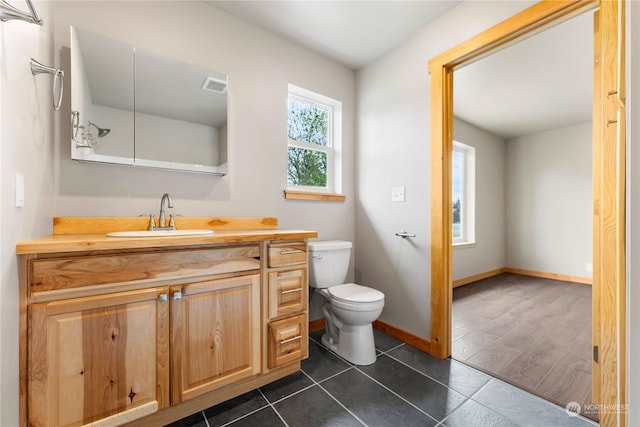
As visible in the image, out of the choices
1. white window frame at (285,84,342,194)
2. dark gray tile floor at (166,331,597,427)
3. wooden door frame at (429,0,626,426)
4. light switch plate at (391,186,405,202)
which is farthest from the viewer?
white window frame at (285,84,342,194)

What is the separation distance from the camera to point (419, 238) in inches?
80.8

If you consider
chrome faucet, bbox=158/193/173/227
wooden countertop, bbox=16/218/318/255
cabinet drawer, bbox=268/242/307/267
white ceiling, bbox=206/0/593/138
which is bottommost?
cabinet drawer, bbox=268/242/307/267

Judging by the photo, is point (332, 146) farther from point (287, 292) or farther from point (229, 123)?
point (287, 292)

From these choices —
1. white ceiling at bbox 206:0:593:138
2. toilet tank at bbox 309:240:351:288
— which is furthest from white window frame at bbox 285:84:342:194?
toilet tank at bbox 309:240:351:288

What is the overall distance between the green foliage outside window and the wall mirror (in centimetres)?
65

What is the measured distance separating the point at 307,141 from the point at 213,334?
1736 mm

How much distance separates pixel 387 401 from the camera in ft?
4.72

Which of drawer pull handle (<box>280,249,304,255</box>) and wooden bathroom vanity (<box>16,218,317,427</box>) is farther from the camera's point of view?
drawer pull handle (<box>280,249,304,255</box>)

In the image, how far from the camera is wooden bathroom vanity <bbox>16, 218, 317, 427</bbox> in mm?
973

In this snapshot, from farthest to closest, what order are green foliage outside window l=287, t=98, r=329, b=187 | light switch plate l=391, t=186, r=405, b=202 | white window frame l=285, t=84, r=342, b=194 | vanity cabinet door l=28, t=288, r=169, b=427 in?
1. white window frame l=285, t=84, r=342, b=194
2. green foliage outside window l=287, t=98, r=329, b=187
3. light switch plate l=391, t=186, r=405, b=202
4. vanity cabinet door l=28, t=288, r=169, b=427

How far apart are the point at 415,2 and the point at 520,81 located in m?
1.83

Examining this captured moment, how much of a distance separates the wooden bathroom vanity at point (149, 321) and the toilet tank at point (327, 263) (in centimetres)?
→ 37

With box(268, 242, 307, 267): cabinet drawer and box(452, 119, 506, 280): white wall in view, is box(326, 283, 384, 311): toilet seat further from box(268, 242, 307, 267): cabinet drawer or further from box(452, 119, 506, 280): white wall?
box(452, 119, 506, 280): white wall

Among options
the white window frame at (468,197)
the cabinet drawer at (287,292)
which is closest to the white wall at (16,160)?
the cabinet drawer at (287,292)
